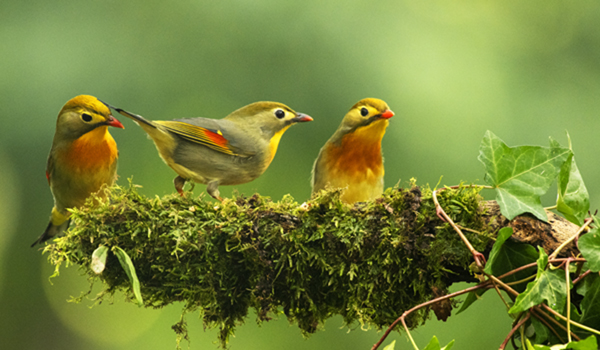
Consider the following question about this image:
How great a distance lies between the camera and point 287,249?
Answer: 7.38ft

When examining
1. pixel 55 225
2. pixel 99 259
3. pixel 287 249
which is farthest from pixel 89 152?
pixel 287 249

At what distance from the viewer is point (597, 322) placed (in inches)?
77.0

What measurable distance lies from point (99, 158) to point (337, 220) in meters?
1.41

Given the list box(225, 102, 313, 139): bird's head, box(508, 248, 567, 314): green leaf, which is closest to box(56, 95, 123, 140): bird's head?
box(225, 102, 313, 139): bird's head

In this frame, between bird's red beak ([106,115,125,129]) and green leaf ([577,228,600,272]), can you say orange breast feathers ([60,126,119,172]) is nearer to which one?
bird's red beak ([106,115,125,129])

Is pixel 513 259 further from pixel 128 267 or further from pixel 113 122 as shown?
pixel 113 122

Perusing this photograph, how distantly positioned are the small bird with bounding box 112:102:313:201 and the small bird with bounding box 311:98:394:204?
0.54 metres

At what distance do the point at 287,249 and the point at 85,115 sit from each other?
1.32 meters

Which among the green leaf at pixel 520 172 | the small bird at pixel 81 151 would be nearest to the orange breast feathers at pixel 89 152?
the small bird at pixel 81 151

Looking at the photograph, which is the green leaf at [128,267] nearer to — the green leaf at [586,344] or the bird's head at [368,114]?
the green leaf at [586,344]

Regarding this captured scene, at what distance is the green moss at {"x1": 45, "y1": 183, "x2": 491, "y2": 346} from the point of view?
2199 mm

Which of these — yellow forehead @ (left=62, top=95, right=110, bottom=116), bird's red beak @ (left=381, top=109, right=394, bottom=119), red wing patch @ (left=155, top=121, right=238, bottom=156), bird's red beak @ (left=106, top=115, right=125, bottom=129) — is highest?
yellow forehead @ (left=62, top=95, right=110, bottom=116)

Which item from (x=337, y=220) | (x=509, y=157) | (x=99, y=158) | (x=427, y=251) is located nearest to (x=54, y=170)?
(x=99, y=158)

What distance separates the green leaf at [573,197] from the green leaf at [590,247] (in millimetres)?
157
